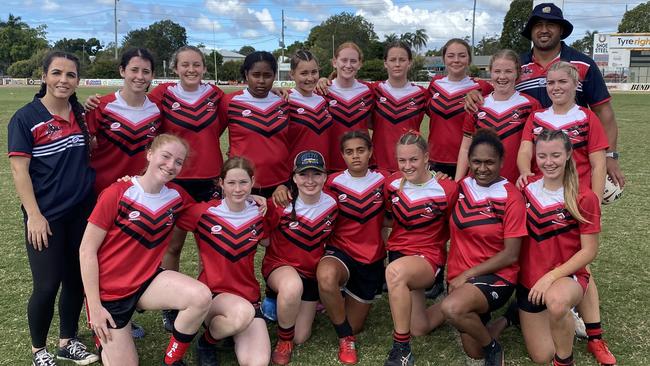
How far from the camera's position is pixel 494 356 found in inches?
127

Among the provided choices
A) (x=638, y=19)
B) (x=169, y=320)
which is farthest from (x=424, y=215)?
(x=638, y=19)

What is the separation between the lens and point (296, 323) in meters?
3.66

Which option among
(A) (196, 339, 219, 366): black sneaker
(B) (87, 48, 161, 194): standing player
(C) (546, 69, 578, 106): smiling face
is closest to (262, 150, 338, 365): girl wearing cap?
(A) (196, 339, 219, 366): black sneaker

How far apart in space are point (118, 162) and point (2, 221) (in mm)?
3628

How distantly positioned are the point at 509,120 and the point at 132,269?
2735 mm

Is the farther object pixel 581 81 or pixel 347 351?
pixel 581 81

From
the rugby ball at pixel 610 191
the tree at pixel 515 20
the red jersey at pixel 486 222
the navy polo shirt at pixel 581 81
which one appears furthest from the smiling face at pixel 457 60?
the tree at pixel 515 20

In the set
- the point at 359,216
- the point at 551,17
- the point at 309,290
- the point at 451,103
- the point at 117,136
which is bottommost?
the point at 309,290

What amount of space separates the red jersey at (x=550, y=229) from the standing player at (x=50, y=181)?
109 inches

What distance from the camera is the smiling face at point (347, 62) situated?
4.33 metres

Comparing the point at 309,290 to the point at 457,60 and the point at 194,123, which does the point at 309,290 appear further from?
the point at 457,60

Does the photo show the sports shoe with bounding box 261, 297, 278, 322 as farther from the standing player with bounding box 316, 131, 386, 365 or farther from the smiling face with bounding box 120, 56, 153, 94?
the smiling face with bounding box 120, 56, 153, 94

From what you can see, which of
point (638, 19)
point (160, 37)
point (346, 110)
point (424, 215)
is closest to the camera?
point (424, 215)

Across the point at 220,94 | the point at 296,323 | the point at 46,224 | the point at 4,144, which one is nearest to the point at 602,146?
the point at 296,323
